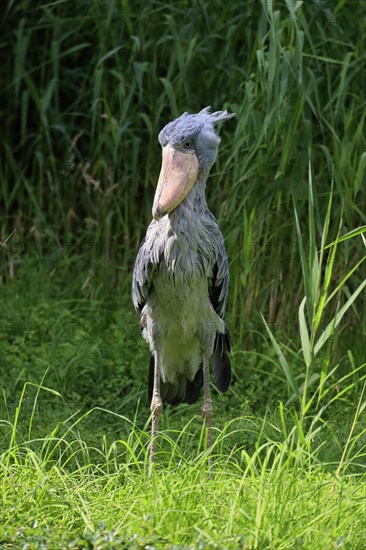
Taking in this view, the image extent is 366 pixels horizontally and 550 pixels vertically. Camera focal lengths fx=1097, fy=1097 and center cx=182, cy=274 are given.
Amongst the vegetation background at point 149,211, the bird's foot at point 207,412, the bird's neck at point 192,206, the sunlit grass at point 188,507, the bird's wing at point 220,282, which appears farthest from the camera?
the vegetation background at point 149,211

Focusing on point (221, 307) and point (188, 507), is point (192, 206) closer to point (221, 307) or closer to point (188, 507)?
point (221, 307)

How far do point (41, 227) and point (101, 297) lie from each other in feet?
2.22

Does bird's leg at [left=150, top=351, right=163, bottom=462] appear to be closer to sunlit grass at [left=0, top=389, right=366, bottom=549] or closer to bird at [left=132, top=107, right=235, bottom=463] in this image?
bird at [left=132, top=107, right=235, bottom=463]

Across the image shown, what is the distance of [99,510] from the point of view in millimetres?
3686

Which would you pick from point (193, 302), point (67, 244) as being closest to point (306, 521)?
point (193, 302)

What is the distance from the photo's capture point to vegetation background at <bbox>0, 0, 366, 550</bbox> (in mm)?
5023

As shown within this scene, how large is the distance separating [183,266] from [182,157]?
1.50 feet

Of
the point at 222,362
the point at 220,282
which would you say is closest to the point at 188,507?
the point at 220,282

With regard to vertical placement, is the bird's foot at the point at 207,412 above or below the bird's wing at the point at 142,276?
below

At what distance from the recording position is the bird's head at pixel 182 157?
178 inches

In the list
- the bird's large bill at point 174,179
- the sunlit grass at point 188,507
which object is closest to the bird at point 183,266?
the bird's large bill at point 174,179

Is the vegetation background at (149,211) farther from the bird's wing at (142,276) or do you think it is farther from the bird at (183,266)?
the bird's wing at (142,276)

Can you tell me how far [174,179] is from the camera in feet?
14.9

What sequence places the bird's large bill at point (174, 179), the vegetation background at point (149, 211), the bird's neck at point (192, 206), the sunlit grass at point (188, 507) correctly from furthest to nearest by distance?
the vegetation background at point (149, 211) < the bird's neck at point (192, 206) < the bird's large bill at point (174, 179) < the sunlit grass at point (188, 507)
